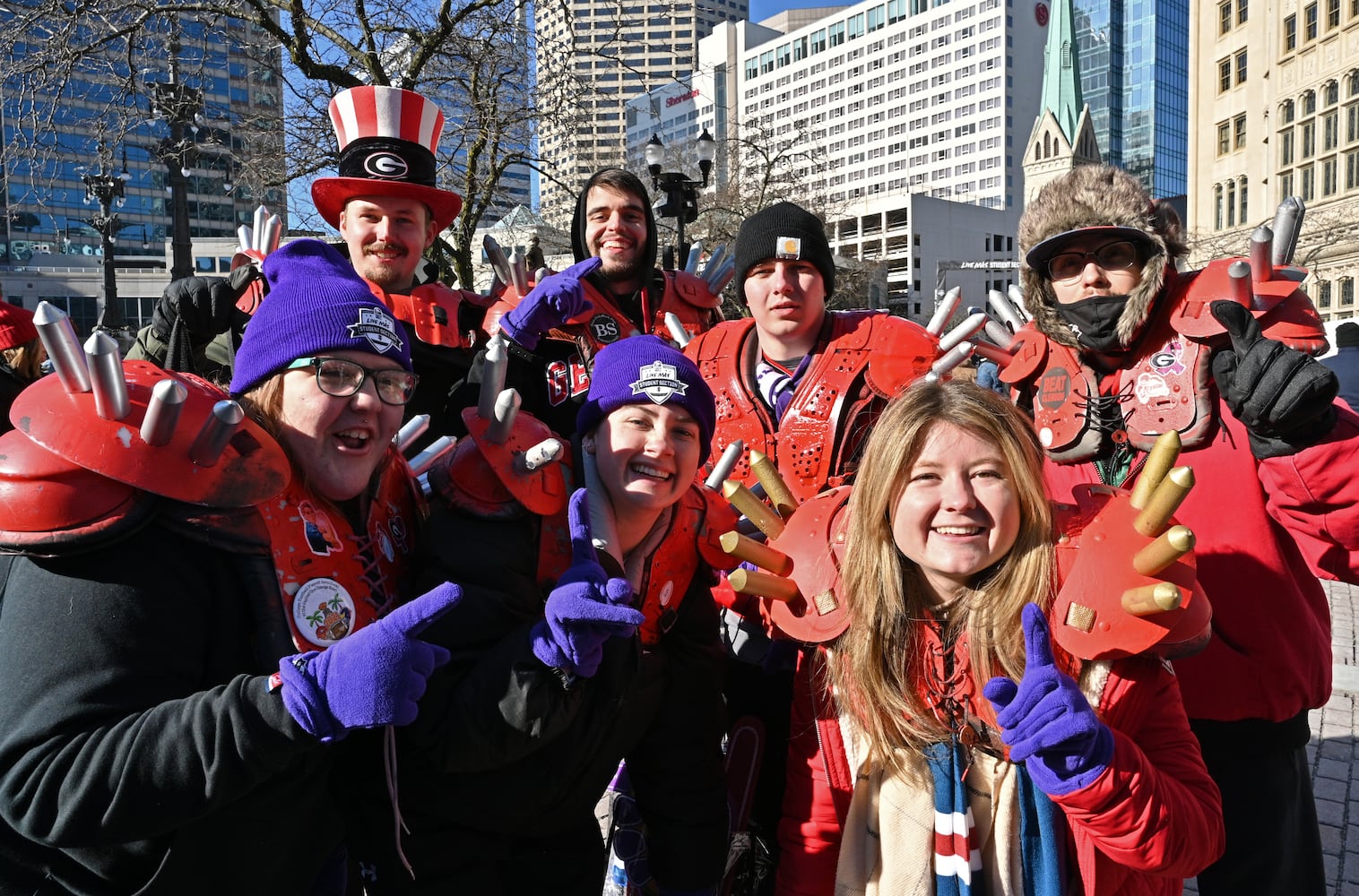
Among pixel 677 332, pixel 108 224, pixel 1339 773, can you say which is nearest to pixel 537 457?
pixel 677 332

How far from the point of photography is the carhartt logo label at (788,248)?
3074 millimetres

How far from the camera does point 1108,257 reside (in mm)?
2357

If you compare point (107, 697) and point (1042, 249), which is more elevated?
point (1042, 249)

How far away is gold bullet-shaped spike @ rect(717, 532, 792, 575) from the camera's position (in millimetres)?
1952

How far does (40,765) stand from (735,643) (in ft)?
5.29

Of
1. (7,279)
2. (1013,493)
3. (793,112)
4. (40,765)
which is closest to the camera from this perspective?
(40,765)

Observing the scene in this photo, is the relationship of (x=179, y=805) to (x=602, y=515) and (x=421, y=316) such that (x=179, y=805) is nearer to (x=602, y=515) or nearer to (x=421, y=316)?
(x=602, y=515)

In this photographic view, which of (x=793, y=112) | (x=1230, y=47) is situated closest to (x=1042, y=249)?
(x=1230, y=47)

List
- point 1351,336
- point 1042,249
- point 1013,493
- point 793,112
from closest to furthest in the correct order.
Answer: point 1013,493 → point 1042,249 → point 1351,336 → point 793,112

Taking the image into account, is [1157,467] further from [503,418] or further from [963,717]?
[503,418]

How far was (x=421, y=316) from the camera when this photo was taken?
3.50 meters

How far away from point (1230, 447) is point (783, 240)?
5.20 feet

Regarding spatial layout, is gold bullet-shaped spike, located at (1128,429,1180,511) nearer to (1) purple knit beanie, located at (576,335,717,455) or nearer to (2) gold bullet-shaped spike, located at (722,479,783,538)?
(2) gold bullet-shaped spike, located at (722,479,783,538)

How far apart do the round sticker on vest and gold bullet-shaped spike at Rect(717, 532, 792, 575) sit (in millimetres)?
809
